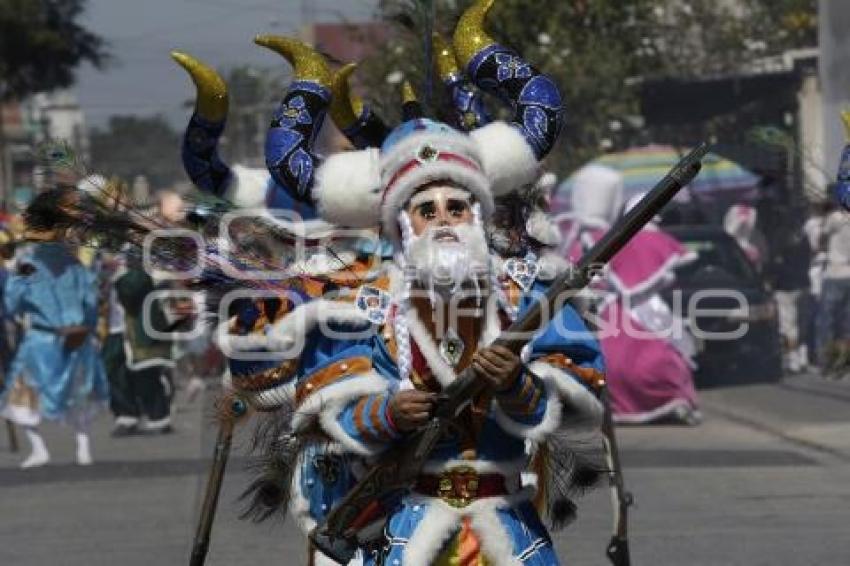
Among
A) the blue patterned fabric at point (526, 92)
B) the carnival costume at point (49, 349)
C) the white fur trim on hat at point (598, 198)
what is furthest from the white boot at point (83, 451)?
the blue patterned fabric at point (526, 92)

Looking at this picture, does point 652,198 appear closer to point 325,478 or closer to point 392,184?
point 392,184

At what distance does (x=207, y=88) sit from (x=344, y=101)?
0.45m

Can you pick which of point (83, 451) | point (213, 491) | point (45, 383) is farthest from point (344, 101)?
point (45, 383)

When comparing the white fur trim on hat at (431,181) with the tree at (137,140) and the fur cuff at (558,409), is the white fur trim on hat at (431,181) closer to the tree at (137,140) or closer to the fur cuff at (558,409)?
the fur cuff at (558,409)

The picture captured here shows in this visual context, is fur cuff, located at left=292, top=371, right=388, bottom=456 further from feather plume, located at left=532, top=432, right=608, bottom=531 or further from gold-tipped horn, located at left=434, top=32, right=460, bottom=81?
gold-tipped horn, located at left=434, top=32, right=460, bottom=81

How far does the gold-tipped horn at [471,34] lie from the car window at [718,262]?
1545 centimetres

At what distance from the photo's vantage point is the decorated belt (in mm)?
6059

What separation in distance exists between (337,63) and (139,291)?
449 inches

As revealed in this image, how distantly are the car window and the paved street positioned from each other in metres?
4.13

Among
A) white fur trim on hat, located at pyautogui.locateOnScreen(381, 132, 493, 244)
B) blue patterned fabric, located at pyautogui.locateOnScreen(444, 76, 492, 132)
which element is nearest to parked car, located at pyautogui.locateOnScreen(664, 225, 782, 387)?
blue patterned fabric, located at pyautogui.locateOnScreen(444, 76, 492, 132)

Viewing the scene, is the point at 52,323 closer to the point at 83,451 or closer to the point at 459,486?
the point at 83,451

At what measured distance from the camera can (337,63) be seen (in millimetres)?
7902

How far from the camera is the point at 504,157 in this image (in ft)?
21.0

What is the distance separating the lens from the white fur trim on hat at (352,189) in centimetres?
651
